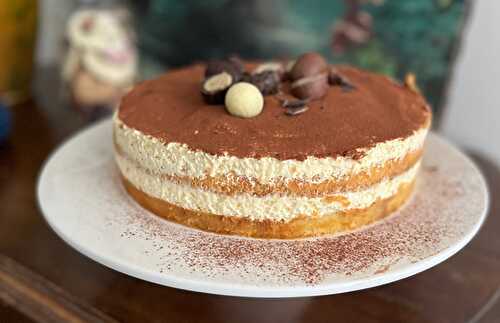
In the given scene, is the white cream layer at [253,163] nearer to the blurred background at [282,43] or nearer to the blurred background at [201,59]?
the blurred background at [201,59]

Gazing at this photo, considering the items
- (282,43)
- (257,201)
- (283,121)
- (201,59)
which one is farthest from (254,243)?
(201,59)

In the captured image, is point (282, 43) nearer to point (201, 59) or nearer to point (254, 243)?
point (201, 59)

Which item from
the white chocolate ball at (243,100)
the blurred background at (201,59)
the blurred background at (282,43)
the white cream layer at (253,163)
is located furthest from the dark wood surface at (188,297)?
the blurred background at (282,43)

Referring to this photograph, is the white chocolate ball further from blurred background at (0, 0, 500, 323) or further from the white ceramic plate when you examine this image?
blurred background at (0, 0, 500, 323)

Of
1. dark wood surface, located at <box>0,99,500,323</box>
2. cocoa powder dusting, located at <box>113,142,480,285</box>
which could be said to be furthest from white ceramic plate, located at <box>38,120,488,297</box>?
dark wood surface, located at <box>0,99,500,323</box>

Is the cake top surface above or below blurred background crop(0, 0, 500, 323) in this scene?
above

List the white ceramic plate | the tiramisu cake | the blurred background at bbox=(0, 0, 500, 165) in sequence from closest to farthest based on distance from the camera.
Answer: the white ceramic plate < the tiramisu cake < the blurred background at bbox=(0, 0, 500, 165)

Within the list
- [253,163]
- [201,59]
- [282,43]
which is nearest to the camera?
[253,163]
